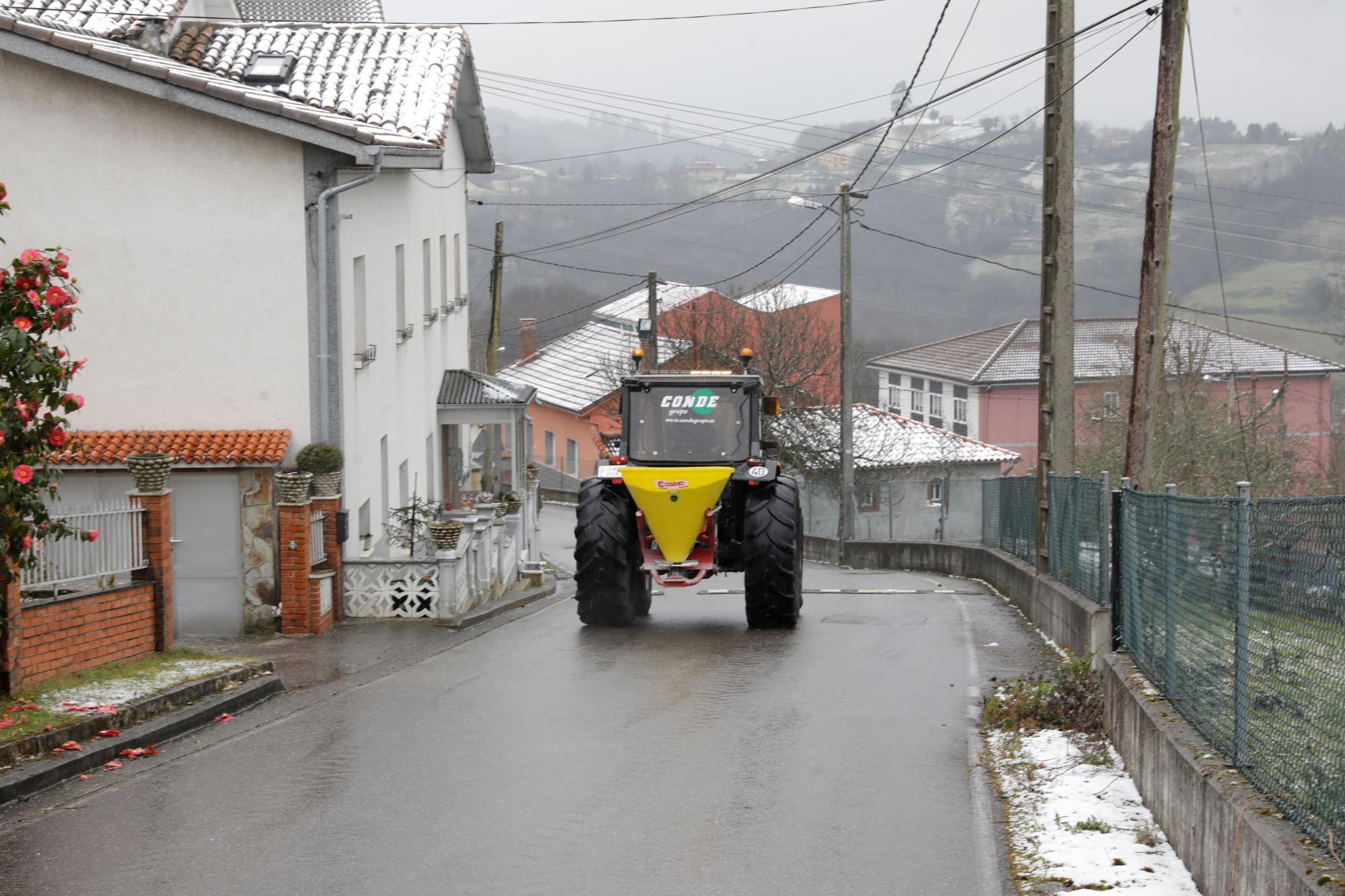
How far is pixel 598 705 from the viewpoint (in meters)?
11.3

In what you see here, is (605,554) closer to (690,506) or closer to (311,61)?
(690,506)

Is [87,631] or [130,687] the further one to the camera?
[87,631]

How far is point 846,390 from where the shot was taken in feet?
118

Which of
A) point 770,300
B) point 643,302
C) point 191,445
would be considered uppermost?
point 643,302

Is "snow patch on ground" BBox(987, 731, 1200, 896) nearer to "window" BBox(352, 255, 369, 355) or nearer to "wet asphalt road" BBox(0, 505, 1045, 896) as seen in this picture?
"wet asphalt road" BBox(0, 505, 1045, 896)

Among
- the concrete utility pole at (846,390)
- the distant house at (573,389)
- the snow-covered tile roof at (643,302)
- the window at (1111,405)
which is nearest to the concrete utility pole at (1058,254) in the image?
the concrete utility pole at (846,390)

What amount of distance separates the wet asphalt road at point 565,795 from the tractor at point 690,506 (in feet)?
7.89

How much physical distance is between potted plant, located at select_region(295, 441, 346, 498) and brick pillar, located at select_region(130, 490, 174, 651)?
11.1ft

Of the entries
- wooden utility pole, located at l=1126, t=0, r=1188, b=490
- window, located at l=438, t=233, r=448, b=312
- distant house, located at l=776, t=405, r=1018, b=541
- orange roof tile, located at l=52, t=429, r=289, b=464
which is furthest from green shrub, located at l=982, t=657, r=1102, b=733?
distant house, located at l=776, t=405, r=1018, b=541

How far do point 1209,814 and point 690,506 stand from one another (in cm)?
996

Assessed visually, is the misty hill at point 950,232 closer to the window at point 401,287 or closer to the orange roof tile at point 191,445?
the window at point 401,287

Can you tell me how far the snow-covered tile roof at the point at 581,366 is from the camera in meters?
57.0

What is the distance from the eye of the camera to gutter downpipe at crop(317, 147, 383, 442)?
1678 centimetres

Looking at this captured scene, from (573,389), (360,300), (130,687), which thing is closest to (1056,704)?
(130,687)
